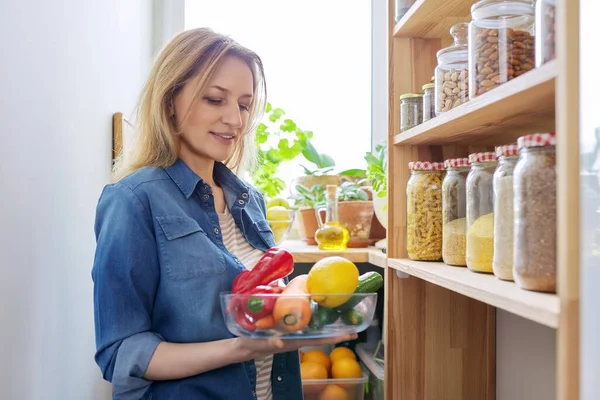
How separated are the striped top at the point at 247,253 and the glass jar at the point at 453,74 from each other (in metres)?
0.48

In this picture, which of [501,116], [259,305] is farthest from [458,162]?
[259,305]

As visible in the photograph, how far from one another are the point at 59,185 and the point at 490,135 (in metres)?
0.78

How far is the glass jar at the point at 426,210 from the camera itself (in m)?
Answer: 1.11

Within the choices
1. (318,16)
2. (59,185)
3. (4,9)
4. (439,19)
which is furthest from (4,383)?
(318,16)

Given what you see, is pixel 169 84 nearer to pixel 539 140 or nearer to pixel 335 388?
pixel 539 140

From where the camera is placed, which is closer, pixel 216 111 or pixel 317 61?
pixel 216 111

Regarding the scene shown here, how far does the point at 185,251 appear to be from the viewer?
1.04m

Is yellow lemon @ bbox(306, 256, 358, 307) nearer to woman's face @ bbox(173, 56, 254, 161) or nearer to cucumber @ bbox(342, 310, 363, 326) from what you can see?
cucumber @ bbox(342, 310, 363, 326)

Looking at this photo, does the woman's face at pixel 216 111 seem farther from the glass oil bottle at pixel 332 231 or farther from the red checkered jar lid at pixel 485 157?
the glass oil bottle at pixel 332 231

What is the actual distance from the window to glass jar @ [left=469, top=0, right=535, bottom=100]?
1.43 m

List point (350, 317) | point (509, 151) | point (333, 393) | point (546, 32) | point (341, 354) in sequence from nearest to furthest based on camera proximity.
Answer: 1. point (546, 32)
2. point (509, 151)
3. point (350, 317)
4. point (333, 393)
5. point (341, 354)

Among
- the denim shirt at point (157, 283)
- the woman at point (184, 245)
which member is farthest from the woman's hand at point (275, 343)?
the denim shirt at point (157, 283)

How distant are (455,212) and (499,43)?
1.04 feet

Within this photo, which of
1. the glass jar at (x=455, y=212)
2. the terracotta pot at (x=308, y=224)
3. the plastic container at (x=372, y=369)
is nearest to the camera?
the glass jar at (x=455, y=212)
